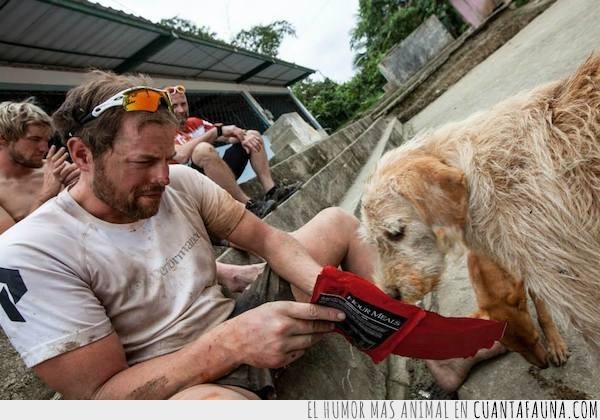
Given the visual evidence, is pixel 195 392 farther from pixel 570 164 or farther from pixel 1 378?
pixel 570 164

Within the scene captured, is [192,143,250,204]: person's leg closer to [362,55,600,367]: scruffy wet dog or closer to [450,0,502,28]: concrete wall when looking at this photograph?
[362,55,600,367]: scruffy wet dog

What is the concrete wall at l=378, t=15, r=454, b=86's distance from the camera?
17828mm

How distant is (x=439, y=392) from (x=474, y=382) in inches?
8.5

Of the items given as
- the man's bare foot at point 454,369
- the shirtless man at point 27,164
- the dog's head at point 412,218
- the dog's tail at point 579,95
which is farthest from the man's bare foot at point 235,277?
the dog's tail at point 579,95

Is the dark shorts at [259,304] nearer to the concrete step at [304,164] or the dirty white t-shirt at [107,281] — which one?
the dirty white t-shirt at [107,281]

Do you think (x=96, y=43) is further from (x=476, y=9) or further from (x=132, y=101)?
(x=476, y=9)

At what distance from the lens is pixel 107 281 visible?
1833 millimetres

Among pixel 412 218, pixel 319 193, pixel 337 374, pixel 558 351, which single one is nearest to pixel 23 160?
pixel 337 374

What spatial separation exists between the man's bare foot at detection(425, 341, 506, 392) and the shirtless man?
9.69 feet

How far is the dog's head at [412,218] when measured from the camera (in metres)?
2.14

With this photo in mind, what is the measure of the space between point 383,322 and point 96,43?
8.87m

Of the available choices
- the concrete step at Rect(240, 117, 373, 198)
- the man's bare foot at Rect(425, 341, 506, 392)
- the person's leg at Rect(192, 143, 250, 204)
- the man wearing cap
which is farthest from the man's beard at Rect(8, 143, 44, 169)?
the man's bare foot at Rect(425, 341, 506, 392)

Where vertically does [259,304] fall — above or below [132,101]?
below

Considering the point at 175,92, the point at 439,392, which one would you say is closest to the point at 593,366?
the point at 439,392
